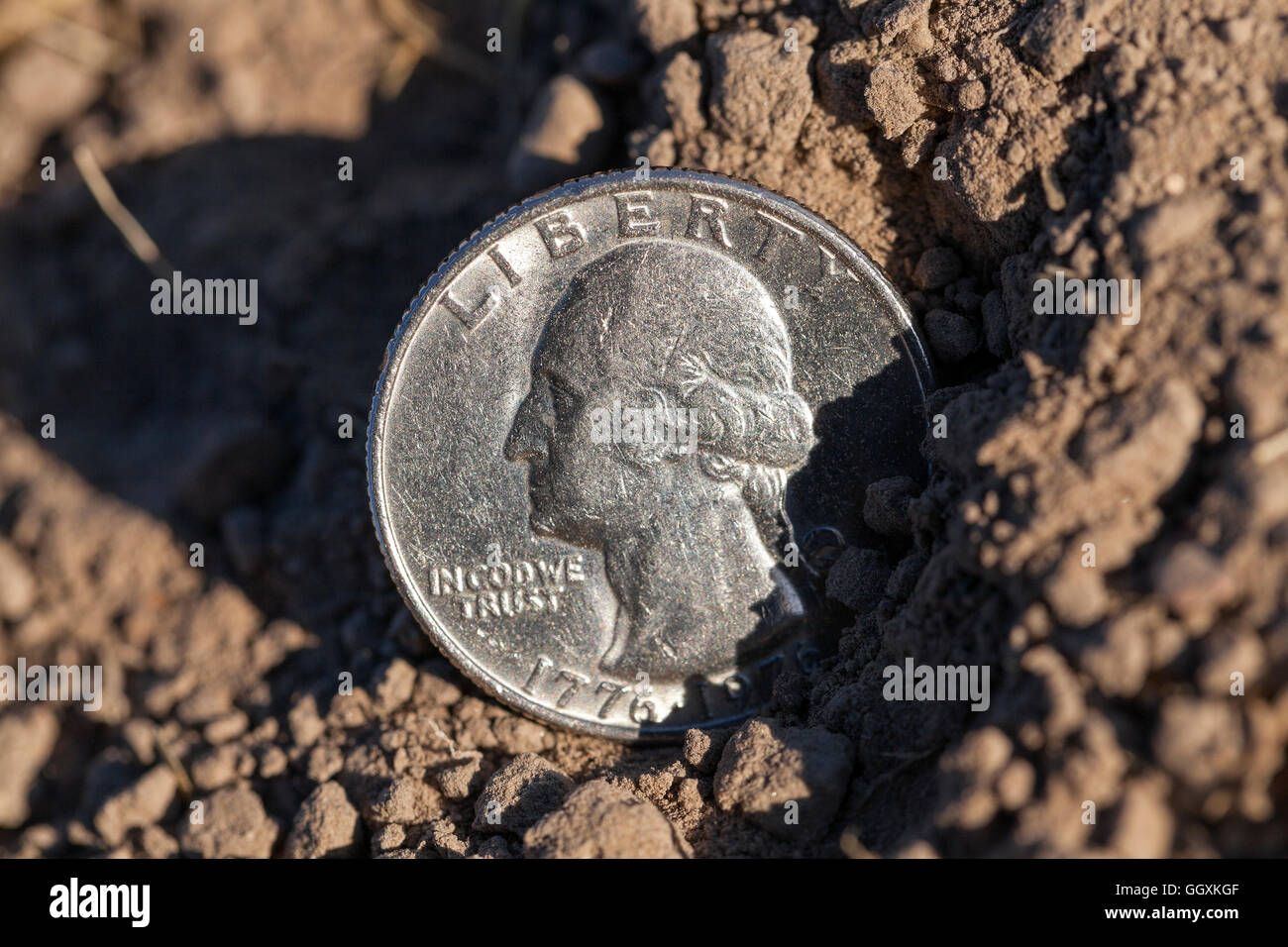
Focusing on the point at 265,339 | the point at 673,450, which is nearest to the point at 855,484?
the point at 673,450

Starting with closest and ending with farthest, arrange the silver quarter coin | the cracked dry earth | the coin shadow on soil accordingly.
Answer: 1. the cracked dry earth
2. the silver quarter coin
3. the coin shadow on soil

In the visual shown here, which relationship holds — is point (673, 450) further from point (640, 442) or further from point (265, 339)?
point (265, 339)

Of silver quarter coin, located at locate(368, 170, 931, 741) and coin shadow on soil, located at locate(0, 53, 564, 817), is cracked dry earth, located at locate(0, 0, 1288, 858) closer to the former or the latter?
coin shadow on soil, located at locate(0, 53, 564, 817)

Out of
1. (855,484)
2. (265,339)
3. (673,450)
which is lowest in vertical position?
(855,484)

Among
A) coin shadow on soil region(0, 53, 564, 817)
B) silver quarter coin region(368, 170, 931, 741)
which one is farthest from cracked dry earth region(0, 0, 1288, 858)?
silver quarter coin region(368, 170, 931, 741)

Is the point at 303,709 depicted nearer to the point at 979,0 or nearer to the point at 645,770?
the point at 645,770

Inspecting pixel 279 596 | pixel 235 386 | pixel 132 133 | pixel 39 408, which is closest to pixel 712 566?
pixel 279 596

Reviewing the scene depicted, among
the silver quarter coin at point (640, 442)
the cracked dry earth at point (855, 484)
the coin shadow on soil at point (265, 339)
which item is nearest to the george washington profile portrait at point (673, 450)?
the silver quarter coin at point (640, 442)
